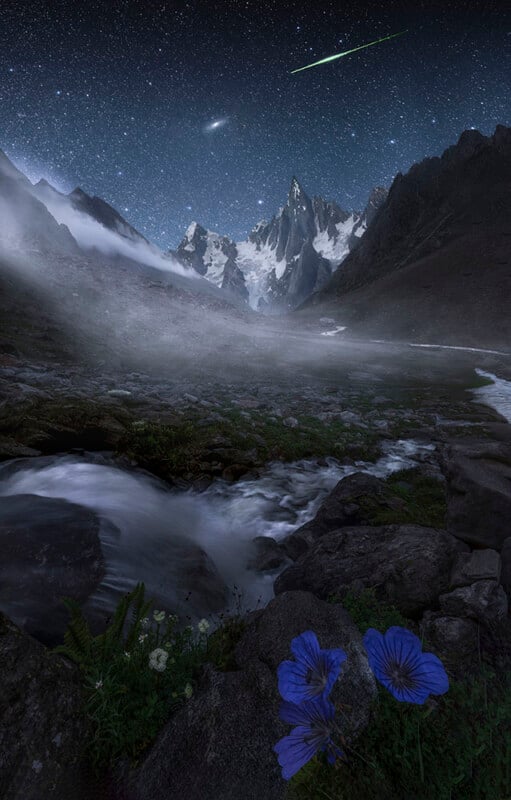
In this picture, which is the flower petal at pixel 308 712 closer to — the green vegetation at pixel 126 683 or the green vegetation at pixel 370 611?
the green vegetation at pixel 126 683

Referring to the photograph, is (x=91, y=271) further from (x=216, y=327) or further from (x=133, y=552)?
(x=133, y=552)

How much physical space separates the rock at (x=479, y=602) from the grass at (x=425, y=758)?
1.02 meters

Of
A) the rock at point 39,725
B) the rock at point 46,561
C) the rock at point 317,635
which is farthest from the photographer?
the rock at point 46,561

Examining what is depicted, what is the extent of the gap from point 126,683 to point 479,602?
2.94m

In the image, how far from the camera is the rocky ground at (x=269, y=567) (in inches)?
75.6

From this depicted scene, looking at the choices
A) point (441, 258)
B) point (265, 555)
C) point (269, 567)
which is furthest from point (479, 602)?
point (441, 258)

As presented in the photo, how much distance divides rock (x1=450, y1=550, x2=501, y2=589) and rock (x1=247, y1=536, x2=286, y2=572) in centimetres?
270

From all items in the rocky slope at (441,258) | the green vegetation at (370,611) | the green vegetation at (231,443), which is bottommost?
the green vegetation at (231,443)

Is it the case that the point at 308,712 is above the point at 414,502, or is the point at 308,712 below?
above

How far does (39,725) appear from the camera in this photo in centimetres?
197

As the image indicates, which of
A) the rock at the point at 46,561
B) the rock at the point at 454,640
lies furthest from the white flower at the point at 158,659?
the rock at the point at 454,640

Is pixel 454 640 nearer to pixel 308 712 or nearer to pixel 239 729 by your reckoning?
pixel 239 729

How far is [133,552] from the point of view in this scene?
4.89 m

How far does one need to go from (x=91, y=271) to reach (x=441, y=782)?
49.3m
